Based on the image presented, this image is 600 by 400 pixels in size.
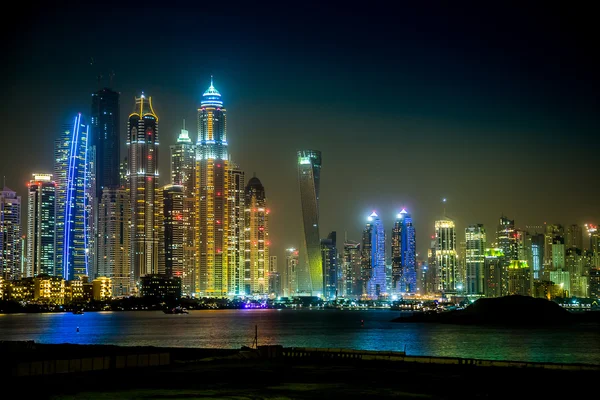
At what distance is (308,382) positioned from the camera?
45.4m

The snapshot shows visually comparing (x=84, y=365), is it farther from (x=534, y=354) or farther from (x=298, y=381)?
(x=534, y=354)

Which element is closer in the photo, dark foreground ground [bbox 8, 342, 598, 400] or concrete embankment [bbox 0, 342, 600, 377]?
dark foreground ground [bbox 8, 342, 598, 400]

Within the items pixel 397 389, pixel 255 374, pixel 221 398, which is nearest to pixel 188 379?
→ pixel 255 374

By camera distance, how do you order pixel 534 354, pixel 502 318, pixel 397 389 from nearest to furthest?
1. pixel 397 389
2. pixel 534 354
3. pixel 502 318

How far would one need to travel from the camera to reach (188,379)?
46.8 m

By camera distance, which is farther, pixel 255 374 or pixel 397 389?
pixel 255 374

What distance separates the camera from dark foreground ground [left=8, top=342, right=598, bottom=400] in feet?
134

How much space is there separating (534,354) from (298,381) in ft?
160

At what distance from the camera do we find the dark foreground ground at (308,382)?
40.7 meters

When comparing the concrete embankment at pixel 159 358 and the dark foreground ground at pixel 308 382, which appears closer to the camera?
the dark foreground ground at pixel 308 382

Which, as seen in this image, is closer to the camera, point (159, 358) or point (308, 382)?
point (308, 382)

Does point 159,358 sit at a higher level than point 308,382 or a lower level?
higher

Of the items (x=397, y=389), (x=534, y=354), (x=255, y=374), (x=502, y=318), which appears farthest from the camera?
(x=502, y=318)

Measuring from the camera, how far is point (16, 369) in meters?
46.2
